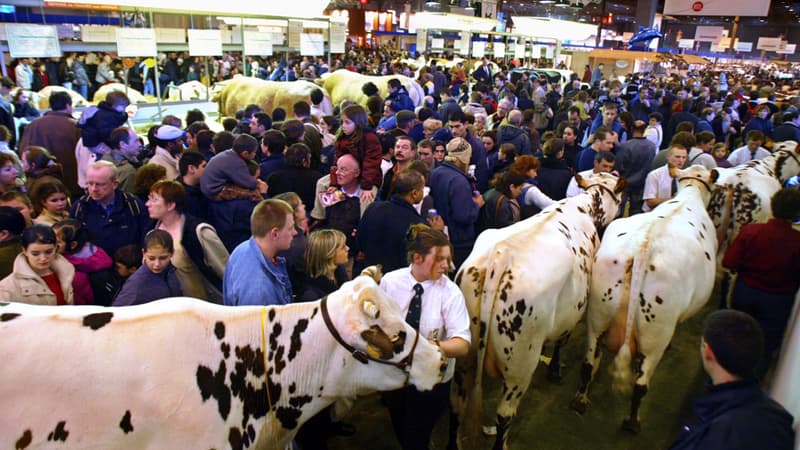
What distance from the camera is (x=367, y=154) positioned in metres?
5.29

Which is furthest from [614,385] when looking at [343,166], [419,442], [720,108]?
[720,108]

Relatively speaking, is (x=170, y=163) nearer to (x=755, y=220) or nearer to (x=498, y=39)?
(x=755, y=220)

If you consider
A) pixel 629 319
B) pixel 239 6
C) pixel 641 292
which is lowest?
pixel 629 319

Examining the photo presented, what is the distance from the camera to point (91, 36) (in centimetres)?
989

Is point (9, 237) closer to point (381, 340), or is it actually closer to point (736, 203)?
point (381, 340)

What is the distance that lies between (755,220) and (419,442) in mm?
4830

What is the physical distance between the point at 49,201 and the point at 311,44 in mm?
9650

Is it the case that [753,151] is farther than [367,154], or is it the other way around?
[753,151]

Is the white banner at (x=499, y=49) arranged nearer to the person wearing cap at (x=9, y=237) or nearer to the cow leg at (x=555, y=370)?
the cow leg at (x=555, y=370)

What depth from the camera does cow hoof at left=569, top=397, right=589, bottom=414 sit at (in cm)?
430

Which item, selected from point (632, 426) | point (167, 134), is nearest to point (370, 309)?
point (632, 426)

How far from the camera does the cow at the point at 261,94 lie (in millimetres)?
11703

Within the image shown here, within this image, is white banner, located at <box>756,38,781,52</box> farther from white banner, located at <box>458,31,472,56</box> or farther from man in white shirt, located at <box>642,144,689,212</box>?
man in white shirt, located at <box>642,144,689,212</box>

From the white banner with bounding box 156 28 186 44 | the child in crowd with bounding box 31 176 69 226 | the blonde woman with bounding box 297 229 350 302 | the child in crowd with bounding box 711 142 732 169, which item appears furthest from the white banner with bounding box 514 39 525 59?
the blonde woman with bounding box 297 229 350 302
